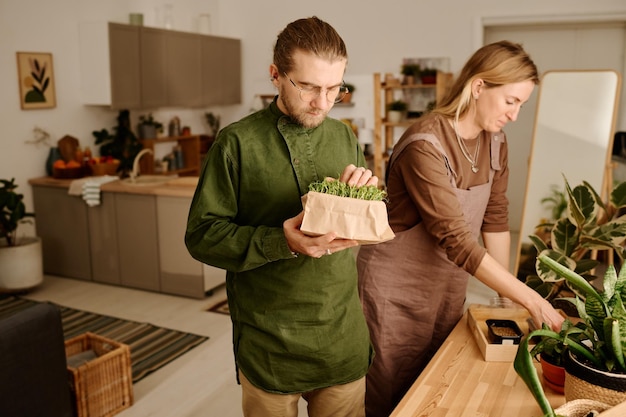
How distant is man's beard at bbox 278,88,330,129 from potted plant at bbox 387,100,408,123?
478cm

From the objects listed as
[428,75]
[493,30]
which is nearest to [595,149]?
[428,75]

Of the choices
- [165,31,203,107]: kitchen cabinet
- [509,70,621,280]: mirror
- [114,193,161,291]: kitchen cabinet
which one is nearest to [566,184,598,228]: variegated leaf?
[509,70,621,280]: mirror

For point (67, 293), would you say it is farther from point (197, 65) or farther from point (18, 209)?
point (197, 65)

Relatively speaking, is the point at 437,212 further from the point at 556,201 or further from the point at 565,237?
the point at 556,201

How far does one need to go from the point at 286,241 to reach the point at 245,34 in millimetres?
6333

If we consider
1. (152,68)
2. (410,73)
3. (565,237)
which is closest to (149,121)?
(152,68)

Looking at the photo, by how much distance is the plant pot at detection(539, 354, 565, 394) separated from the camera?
131 centimetres

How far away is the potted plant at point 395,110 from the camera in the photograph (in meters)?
6.09

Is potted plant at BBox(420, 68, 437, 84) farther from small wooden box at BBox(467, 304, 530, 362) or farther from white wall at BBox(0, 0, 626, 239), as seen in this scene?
small wooden box at BBox(467, 304, 530, 362)

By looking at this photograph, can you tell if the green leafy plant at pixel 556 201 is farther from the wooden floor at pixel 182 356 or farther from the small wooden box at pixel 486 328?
the small wooden box at pixel 486 328

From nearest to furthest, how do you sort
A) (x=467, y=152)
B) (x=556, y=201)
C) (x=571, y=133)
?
(x=467, y=152) < (x=571, y=133) < (x=556, y=201)

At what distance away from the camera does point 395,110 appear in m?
6.12

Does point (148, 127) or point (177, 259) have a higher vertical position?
point (148, 127)

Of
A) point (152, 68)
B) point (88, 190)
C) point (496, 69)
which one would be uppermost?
point (152, 68)
